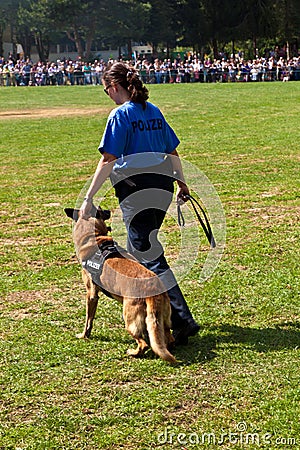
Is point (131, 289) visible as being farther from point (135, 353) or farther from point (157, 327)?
point (135, 353)

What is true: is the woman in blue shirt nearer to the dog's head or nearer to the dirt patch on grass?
the dog's head

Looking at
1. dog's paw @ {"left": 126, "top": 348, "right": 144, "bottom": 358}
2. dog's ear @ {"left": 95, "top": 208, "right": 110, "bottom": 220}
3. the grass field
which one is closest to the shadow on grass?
the grass field

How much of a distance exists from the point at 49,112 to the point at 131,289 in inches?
873

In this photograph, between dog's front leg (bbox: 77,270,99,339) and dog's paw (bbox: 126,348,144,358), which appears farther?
dog's front leg (bbox: 77,270,99,339)

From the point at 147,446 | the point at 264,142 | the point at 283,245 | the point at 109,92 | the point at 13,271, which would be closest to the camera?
the point at 147,446

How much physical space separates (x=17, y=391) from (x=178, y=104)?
2284 centimetres

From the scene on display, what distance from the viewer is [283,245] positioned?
7.39m

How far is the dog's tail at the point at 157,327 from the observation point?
4480 millimetres

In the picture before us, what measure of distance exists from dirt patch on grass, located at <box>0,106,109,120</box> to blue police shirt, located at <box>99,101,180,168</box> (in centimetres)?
1947

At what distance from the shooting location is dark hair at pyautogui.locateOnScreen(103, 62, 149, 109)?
4.78 m

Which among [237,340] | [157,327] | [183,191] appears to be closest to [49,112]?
[183,191]

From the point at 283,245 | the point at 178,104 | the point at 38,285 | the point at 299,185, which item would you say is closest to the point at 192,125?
the point at 178,104

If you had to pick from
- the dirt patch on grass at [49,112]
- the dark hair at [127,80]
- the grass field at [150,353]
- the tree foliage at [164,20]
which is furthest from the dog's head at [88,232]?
the tree foliage at [164,20]

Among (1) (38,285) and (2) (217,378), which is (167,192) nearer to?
(2) (217,378)
